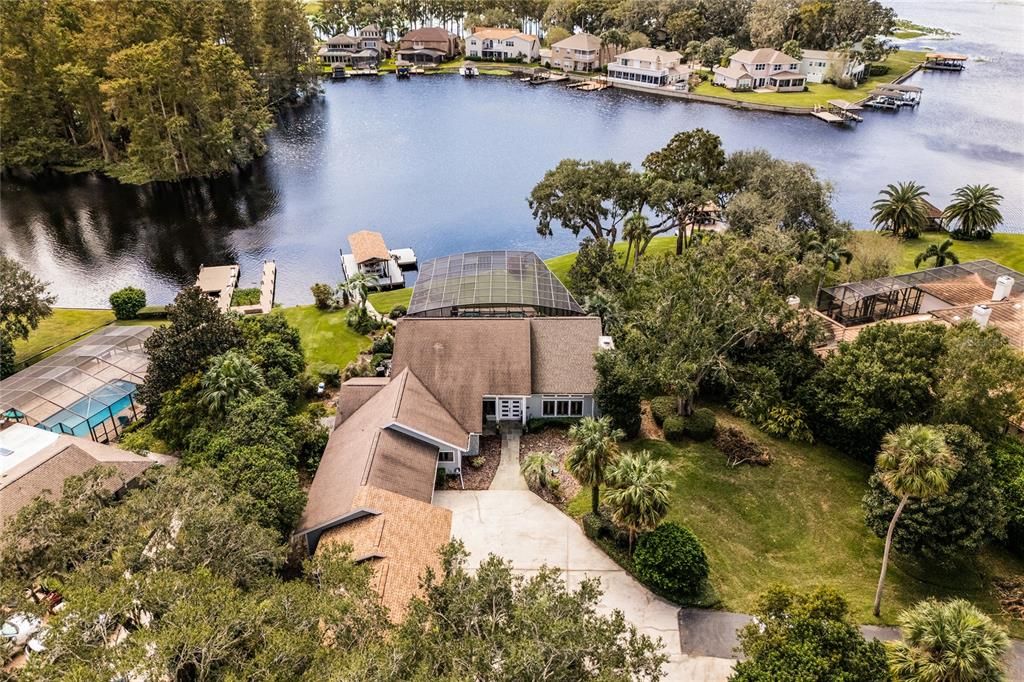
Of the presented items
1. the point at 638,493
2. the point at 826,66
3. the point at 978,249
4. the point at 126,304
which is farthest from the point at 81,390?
the point at 826,66

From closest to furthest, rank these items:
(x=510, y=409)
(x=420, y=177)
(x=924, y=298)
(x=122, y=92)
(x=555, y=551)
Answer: (x=555, y=551), (x=510, y=409), (x=924, y=298), (x=122, y=92), (x=420, y=177)

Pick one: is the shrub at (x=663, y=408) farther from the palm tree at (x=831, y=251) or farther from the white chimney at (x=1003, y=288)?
the white chimney at (x=1003, y=288)

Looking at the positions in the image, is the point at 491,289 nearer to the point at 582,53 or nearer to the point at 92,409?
the point at 92,409

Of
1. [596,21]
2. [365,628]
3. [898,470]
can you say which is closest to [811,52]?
[596,21]

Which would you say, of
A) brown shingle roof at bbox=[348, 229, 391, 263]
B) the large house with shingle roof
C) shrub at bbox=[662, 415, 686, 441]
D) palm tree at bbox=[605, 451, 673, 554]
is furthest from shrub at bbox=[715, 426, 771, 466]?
brown shingle roof at bbox=[348, 229, 391, 263]

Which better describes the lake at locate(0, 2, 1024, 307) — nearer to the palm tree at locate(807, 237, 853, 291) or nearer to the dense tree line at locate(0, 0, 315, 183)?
the dense tree line at locate(0, 0, 315, 183)

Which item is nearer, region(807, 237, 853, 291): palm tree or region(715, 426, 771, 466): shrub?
region(715, 426, 771, 466): shrub
